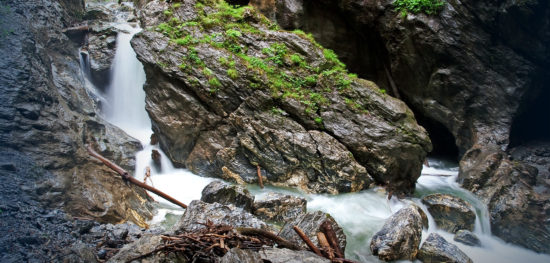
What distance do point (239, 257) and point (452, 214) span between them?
681cm

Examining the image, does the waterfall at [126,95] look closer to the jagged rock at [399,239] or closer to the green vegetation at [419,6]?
the jagged rock at [399,239]

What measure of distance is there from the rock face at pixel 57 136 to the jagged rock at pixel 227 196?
1634 mm

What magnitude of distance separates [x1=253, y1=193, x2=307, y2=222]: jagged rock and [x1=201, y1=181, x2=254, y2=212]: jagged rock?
0.91 ft

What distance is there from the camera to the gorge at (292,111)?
21.8 ft

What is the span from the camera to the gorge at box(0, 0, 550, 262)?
665cm

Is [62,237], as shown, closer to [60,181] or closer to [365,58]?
[60,181]

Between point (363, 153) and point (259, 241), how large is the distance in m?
6.24

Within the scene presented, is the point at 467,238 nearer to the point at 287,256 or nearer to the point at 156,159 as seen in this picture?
the point at 287,256

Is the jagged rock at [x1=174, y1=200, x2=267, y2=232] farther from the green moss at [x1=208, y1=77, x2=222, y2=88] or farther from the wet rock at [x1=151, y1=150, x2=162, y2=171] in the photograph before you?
the wet rock at [x1=151, y1=150, x2=162, y2=171]

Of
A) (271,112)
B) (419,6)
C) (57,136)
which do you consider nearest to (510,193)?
(419,6)

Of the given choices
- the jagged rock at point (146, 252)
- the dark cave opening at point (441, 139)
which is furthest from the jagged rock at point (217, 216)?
the dark cave opening at point (441, 139)

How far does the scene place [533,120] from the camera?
525 inches

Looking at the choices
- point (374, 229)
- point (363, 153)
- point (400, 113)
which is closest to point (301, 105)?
point (363, 153)

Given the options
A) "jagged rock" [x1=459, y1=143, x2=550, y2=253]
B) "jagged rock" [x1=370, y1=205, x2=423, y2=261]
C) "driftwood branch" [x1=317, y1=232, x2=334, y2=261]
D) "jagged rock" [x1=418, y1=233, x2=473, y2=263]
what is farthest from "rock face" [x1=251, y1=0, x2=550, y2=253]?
"driftwood branch" [x1=317, y1=232, x2=334, y2=261]
